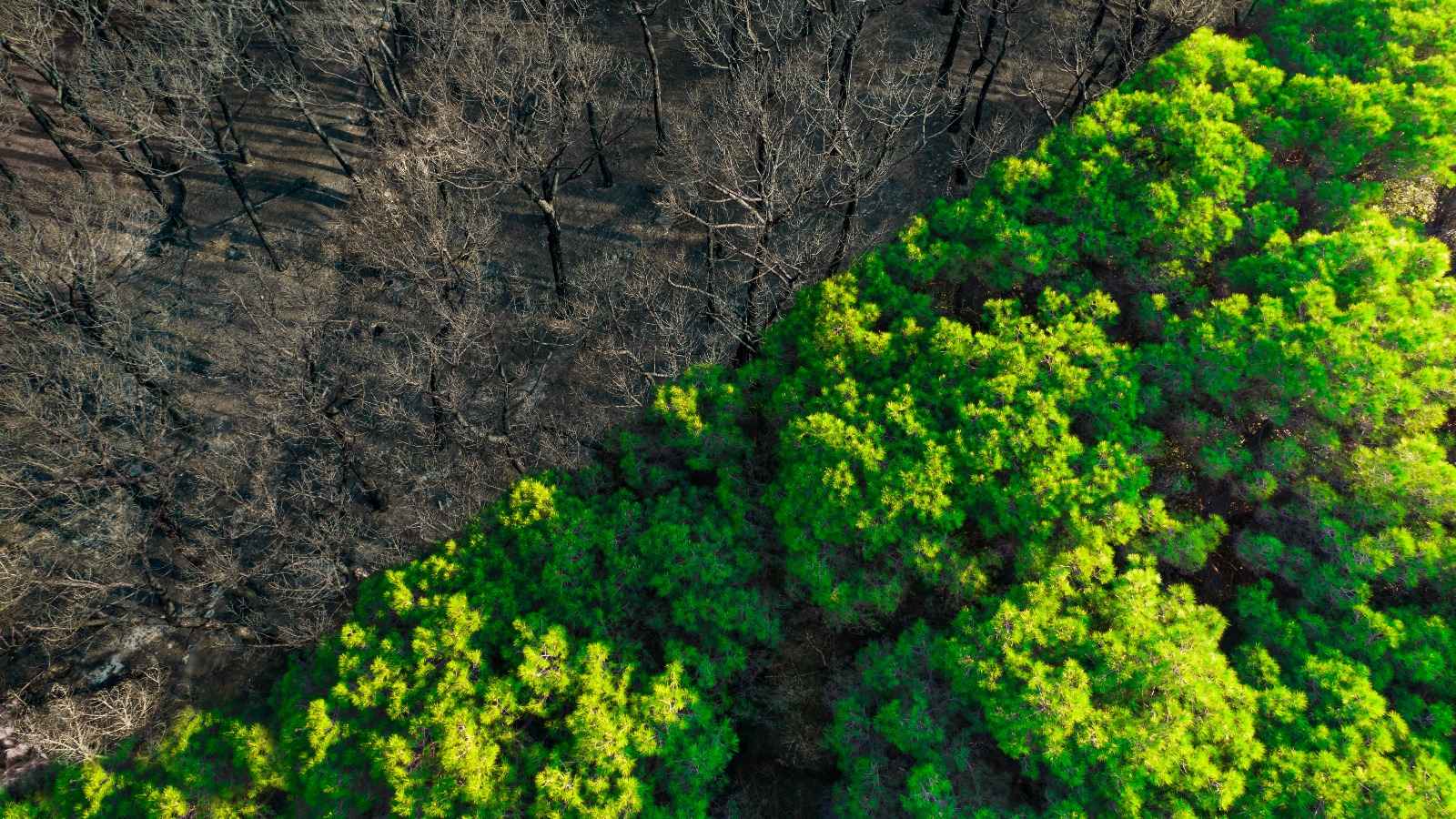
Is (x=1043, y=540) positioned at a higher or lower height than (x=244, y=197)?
lower

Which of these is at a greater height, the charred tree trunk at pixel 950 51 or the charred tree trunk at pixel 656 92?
the charred tree trunk at pixel 950 51

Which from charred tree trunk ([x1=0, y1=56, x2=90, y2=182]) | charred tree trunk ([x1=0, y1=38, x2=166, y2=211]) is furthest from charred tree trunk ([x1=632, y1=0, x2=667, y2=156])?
charred tree trunk ([x1=0, y1=56, x2=90, y2=182])

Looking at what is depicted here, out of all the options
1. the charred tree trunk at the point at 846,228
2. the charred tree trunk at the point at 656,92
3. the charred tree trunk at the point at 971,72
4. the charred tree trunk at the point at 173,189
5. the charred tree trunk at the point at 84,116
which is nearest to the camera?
the charred tree trunk at the point at 846,228

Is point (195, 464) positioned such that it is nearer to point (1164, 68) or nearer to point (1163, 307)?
point (1163, 307)

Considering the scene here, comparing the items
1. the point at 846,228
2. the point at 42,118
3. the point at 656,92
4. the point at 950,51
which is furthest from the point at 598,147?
the point at 42,118

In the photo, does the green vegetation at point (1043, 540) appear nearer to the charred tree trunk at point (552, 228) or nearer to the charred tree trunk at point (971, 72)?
the charred tree trunk at point (971, 72)

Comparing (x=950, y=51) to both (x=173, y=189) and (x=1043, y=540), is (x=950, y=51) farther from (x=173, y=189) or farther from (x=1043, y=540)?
(x=173, y=189)

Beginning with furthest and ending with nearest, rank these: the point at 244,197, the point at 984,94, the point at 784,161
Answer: the point at 984,94 → the point at 244,197 → the point at 784,161

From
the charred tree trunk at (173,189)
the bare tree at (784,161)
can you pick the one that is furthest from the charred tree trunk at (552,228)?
the charred tree trunk at (173,189)

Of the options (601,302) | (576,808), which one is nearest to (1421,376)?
(576,808)
